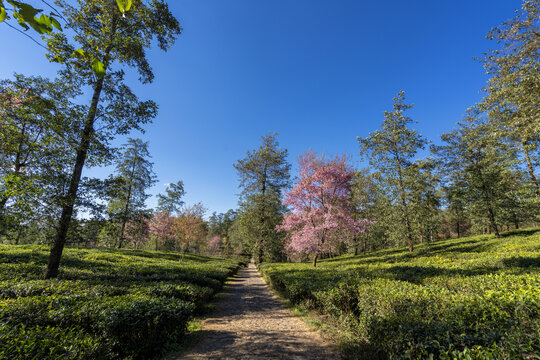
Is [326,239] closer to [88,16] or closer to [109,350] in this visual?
[109,350]

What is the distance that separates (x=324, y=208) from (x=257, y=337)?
10.3m

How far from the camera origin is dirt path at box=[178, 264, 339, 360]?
427cm

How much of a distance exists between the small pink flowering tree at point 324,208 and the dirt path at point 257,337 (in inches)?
278

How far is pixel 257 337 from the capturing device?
5.14 meters

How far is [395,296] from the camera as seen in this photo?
13.0 feet

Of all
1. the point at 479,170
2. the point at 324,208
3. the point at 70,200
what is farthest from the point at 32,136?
the point at 479,170

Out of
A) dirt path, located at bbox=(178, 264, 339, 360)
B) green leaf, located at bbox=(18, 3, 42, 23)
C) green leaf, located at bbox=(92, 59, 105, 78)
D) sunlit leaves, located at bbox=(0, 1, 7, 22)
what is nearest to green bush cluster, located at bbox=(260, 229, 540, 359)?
dirt path, located at bbox=(178, 264, 339, 360)

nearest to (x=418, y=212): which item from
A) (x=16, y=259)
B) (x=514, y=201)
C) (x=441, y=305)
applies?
(x=514, y=201)

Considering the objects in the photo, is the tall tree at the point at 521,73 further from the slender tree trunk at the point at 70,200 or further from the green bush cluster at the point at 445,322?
the slender tree trunk at the point at 70,200

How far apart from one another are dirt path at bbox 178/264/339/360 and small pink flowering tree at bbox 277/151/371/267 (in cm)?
707

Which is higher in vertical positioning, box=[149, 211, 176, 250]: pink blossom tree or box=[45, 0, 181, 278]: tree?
box=[45, 0, 181, 278]: tree

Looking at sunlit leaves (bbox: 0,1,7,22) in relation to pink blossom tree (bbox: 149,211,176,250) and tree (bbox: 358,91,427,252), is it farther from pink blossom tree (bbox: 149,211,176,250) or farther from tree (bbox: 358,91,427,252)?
pink blossom tree (bbox: 149,211,176,250)

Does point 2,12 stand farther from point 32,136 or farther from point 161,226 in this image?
point 161,226

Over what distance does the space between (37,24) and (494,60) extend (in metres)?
17.4
